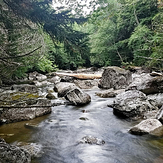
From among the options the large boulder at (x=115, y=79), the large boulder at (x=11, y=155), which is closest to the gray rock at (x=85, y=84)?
the large boulder at (x=115, y=79)

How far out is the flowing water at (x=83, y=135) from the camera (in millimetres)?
2967

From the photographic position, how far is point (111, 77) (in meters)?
10.5

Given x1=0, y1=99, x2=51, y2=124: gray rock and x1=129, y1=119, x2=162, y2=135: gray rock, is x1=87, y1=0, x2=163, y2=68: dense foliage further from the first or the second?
x1=129, y1=119, x2=162, y2=135: gray rock

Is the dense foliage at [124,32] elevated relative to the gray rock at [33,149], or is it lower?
elevated

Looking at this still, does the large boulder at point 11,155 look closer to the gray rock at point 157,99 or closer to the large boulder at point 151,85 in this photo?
the gray rock at point 157,99

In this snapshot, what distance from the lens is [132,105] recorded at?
5.05 meters

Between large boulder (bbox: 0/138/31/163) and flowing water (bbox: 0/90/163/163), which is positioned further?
flowing water (bbox: 0/90/163/163)

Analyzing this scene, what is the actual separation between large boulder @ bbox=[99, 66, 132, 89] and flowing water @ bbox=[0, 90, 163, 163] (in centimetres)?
488

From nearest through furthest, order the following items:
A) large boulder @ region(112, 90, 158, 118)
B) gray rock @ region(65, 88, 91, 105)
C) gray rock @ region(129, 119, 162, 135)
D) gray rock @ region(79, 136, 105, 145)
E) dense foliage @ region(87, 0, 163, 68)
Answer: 1. gray rock @ region(79, 136, 105, 145)
2. gray rock @ region(129, 119, 162, 135)
3. large boulder @ region(112, 90, 158, 118)
4. gray rock @ region(65, 88, 91, 105)
5. dense foliage @ region(87, 0, 163, 68)

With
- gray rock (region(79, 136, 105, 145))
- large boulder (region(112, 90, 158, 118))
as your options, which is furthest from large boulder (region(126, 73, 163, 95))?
gray rock (region(79, 136, 105, 145))

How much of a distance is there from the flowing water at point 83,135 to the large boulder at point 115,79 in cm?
Result: 488

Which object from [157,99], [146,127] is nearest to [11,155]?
[146,127]

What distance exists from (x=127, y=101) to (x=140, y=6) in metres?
21.2

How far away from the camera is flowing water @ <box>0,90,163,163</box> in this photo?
9.73 ft
